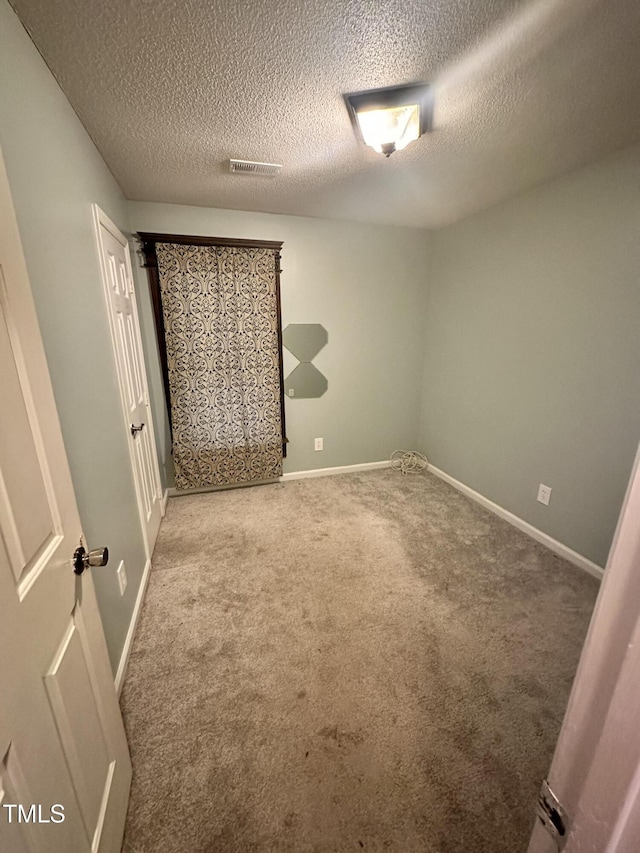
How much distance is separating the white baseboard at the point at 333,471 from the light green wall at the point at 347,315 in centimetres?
5

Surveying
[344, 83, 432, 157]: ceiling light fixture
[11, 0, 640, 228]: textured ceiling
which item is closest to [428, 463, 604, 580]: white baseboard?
[11, 0, 640, 228]: textured ceiling

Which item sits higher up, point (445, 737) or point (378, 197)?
point (378, 197)

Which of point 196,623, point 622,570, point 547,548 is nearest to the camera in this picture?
point 622,570

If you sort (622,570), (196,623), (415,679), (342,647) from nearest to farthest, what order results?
(622,570) → (415,679) → (342,647) → (196,623)

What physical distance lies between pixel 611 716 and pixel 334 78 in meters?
1.87

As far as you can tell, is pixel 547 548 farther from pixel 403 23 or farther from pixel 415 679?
pixel 403 23

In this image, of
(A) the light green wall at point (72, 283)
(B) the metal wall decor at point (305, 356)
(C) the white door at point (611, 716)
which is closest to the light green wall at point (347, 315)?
(B) the metal wall decor at point (305, 356)

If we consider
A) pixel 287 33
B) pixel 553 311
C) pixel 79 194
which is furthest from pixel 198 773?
pixel 553 311

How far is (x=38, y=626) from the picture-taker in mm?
607

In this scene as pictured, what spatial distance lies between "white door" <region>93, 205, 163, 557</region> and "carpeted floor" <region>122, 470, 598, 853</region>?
0.36 m

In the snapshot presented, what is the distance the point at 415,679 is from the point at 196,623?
42.8 inches

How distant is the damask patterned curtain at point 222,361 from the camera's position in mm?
2482

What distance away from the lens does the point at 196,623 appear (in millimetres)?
1648

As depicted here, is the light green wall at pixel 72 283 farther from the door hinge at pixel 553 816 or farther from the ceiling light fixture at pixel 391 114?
the door hinge at pixel 553 816
